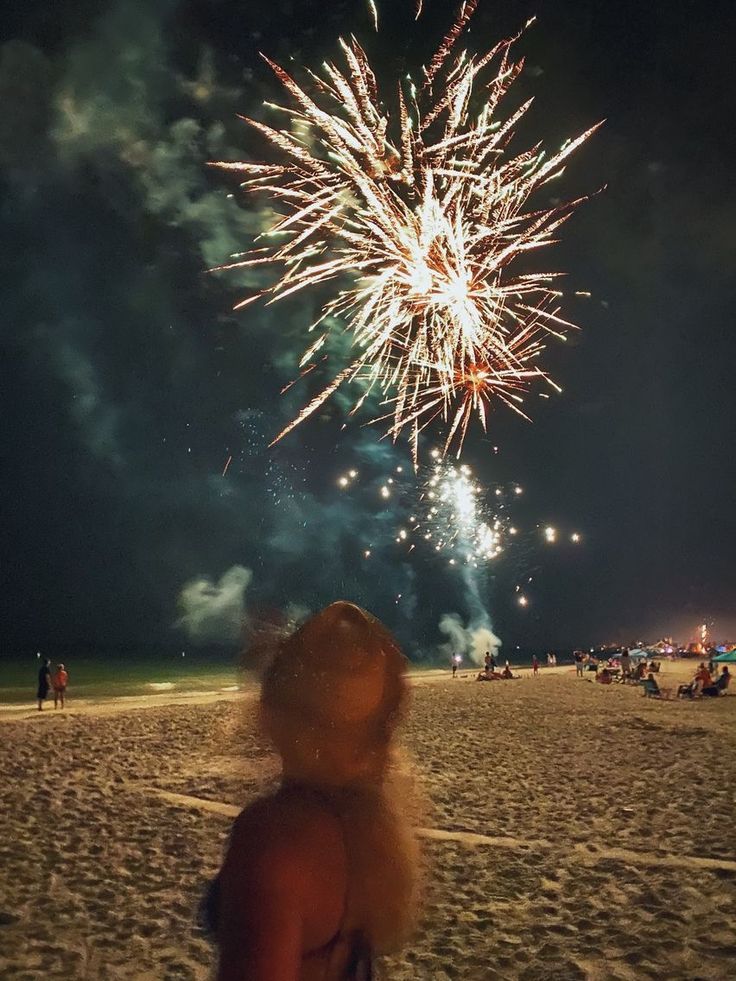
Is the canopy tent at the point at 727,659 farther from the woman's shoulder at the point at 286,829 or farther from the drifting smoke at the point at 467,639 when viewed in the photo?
the drifting smoke at the point at 467,639

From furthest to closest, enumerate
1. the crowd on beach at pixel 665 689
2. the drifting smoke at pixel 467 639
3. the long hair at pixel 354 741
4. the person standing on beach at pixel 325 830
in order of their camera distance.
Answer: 1. the drifting smoke at pixel 467 639
2. the crowd on beach at pixel 665 689
3. the long hair at pixel 354 741
4. the person standing on beach at pixel 325 830

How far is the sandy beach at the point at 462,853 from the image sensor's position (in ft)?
15.1

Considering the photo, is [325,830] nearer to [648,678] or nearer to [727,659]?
[648,678]

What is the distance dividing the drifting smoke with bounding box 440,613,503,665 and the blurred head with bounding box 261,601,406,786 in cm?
8771

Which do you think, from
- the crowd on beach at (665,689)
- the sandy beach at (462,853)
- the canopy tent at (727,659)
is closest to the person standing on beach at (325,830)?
the sandy beach at (462,853)

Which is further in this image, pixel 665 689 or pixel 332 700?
pixel 665 689

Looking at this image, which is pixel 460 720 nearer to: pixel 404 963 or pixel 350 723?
pixel 404 963

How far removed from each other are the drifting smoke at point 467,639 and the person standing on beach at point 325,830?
8771cm

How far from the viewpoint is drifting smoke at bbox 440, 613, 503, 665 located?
319 ft

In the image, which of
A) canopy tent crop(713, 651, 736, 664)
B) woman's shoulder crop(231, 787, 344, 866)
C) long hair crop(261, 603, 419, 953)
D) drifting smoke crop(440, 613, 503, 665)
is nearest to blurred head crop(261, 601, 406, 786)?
long hair crop(261, 603, 419, 953)

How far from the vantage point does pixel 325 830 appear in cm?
132

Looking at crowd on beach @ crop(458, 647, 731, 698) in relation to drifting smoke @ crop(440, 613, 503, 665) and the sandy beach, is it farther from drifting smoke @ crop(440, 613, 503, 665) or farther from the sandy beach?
drifting smoke @ crop(440, 613, 503, 665)

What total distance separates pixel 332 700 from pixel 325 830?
0.92 feet

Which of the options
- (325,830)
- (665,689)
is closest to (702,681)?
(665,689)
